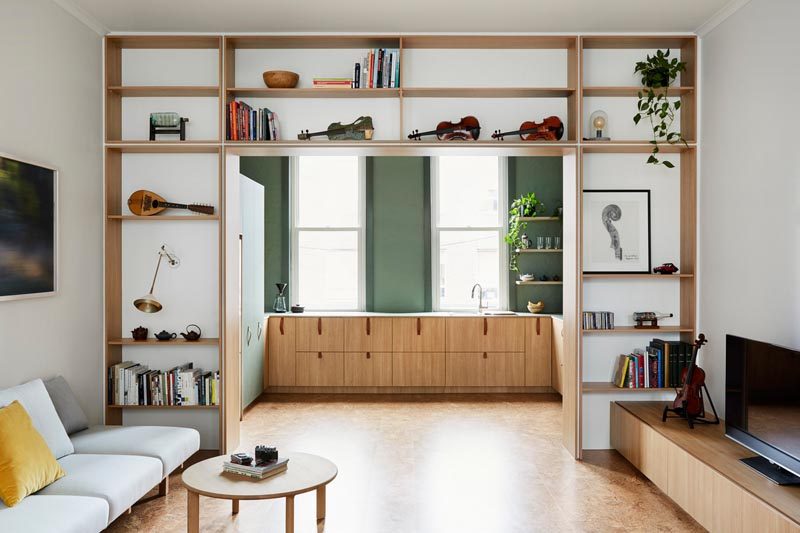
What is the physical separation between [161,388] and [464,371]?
345 centimetres

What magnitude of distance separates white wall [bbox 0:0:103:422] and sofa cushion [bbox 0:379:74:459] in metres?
0.17

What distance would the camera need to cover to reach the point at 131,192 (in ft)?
15.6

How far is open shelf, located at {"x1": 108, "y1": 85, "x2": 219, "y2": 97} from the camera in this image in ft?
14.9

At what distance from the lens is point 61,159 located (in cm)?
401

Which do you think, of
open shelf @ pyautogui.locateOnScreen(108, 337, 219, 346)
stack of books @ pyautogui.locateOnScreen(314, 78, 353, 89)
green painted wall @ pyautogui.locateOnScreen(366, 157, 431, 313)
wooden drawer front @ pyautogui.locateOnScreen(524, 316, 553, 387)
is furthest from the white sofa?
wooden drawer front @ pyautogui.locateOnScreen(524, 316, 553, 387)

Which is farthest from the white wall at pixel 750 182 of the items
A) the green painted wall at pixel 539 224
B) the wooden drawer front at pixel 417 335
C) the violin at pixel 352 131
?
the wooden drawer front at pixel 417 335

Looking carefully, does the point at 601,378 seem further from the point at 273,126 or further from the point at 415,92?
the point at 273,126

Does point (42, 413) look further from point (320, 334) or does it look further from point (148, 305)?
point (320, 334)

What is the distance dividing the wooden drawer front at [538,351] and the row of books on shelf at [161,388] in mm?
3639

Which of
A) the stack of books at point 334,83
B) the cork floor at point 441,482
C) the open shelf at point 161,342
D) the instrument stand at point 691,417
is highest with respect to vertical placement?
the stack of books at point 334,83

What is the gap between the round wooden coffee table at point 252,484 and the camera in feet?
9.80

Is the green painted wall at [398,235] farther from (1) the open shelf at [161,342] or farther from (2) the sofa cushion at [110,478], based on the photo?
(2) the sofa cushion at [110,478]

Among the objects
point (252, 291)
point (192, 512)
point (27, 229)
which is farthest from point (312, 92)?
point (192, 512)

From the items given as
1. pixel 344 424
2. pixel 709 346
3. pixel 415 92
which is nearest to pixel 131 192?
pixel 415 92
